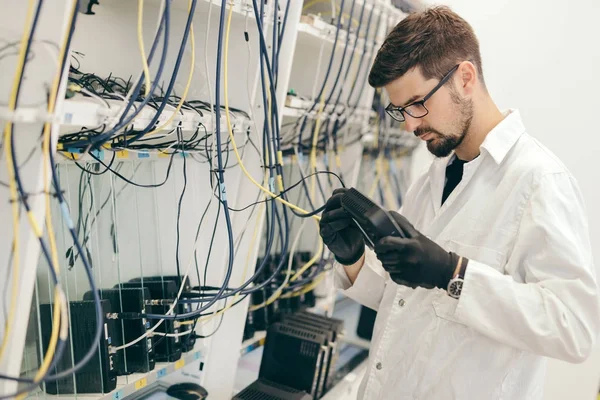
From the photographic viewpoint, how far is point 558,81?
2523mm

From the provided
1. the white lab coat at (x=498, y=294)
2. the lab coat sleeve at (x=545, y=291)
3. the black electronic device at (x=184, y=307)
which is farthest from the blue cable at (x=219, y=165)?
the lab coat sleeve at (x=545, y=291)

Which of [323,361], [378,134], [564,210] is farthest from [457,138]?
[378,134]

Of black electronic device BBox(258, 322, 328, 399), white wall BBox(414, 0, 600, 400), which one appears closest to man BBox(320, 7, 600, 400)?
black electronic device BBox(258, 322, 328, 399)

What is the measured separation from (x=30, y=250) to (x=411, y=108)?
0.97 metres

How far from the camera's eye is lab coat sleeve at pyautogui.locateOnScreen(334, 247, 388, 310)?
5.06 ft

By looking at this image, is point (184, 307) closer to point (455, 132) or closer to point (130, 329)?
point (130, 329)

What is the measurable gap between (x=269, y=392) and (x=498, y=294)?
0.93 m

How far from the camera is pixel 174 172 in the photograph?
157 cm

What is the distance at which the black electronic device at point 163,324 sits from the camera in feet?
4.68

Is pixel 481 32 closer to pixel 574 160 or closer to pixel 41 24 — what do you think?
Result: pixel 574 160

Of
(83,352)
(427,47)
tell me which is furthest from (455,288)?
(83,352)

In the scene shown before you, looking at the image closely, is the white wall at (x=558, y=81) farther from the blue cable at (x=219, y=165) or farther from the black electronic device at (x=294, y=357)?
the blue cable at (x=219, y=165)

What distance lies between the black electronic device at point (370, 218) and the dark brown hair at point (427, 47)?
1.15 ft

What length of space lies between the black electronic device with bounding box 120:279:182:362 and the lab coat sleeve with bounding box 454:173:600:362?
81 cm
